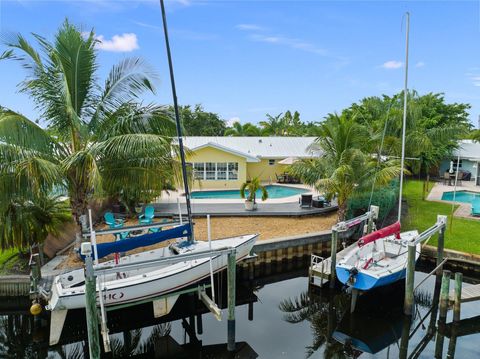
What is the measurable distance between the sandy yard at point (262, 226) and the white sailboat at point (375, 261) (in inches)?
131

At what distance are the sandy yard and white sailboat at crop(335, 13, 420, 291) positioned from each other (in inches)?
131

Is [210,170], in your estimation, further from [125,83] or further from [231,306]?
[231,306]

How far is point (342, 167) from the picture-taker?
13656 millimetres

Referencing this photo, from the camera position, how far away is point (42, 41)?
963 cm

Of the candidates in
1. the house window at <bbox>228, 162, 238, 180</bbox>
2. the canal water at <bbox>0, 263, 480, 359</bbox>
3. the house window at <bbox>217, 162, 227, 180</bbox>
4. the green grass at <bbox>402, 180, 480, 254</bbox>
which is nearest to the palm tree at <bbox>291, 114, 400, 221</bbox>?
the green grass at <bbox>402, 180, 480, 254</bbox>

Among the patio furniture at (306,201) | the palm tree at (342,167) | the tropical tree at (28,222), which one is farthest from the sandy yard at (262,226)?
the tropical tree at (28,222)

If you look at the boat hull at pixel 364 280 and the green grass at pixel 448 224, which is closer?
the boat hull at pixel 364 280

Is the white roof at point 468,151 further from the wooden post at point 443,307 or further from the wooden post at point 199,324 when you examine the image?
the wooden post at point 199,324

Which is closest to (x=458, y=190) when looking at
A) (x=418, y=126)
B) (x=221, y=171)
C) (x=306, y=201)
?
(x=418, y=126)

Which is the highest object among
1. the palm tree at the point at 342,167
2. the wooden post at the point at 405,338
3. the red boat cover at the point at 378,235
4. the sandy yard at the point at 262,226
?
the palm tree at the point at 342,167

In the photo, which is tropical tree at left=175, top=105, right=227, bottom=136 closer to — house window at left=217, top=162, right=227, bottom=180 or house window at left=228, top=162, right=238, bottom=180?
house window at left=217, top=162, right=227, bottom=180

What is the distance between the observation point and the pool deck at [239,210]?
17250mm

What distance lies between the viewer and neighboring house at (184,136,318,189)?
82.2 feet

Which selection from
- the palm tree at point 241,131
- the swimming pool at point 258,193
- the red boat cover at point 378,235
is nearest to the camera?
the red boat cover at point 378,235
